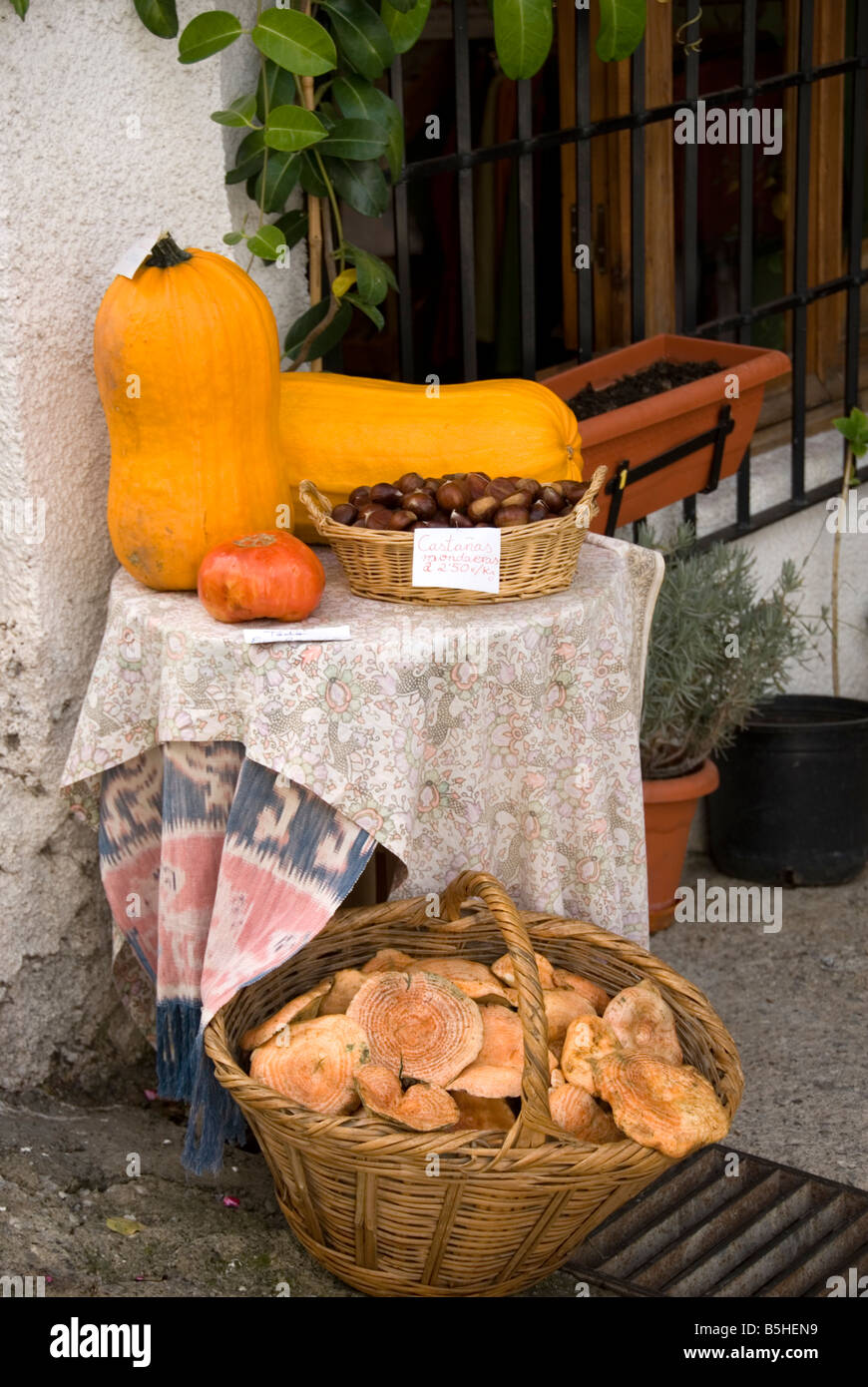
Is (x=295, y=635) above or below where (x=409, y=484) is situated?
below

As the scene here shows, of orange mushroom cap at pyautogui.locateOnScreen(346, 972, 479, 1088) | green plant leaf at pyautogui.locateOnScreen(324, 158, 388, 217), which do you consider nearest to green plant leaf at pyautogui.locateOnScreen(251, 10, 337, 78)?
green plant leaf at pyautogui.locateOnScreen(324, 158, 388, 217)

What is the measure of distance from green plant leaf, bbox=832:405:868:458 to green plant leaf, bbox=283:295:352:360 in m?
1.52

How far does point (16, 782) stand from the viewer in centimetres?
245

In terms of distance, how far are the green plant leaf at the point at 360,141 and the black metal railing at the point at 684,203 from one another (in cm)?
26

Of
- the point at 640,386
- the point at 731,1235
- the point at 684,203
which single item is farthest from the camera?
the point at 684,203

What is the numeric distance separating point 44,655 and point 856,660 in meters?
2.50

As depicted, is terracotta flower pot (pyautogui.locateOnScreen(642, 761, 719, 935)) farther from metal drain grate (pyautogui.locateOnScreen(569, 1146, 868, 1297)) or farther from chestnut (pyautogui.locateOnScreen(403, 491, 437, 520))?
chestnut (pyautogui.locateOnScreen(403, 491, 437, 520))

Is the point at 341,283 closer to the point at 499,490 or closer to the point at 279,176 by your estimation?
the point at 279,176

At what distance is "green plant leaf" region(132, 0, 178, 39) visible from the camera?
88.9 inches

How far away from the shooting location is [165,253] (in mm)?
2135

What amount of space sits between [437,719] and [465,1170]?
602 mm

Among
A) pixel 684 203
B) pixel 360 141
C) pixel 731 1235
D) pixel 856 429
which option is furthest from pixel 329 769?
pixel 856 429

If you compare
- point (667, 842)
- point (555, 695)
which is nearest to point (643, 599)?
point (555, 695)

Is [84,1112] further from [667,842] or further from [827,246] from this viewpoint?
[827,246]
